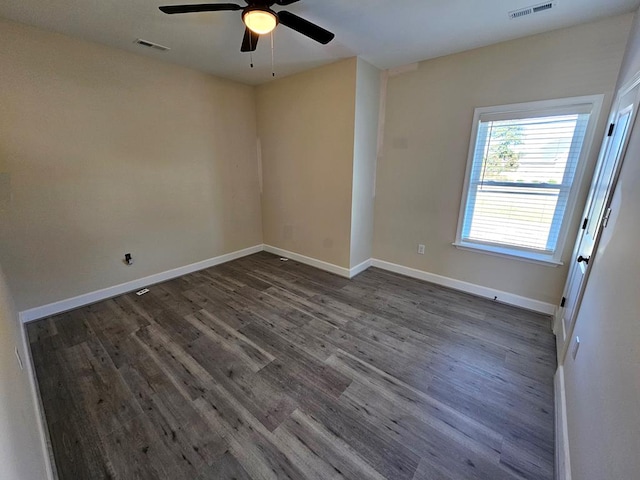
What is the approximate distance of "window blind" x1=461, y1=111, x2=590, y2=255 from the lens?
2.45 m

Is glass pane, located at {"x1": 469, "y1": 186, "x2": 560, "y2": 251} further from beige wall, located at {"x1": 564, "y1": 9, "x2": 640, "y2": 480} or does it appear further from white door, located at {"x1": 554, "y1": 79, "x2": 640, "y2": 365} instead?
beige wall, located at {"x1": 564, "y1": 9, "x2": 640, "y2": 480}

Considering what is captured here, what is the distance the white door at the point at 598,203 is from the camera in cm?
172

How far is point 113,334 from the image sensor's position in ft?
7.99

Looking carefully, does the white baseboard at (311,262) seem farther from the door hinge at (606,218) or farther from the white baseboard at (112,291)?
the door hinge at (606,218)

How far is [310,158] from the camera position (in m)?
3.71

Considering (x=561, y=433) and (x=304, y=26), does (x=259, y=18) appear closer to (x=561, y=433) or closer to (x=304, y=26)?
(x=304, y=26)

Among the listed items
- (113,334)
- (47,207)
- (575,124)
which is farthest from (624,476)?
(47,207)

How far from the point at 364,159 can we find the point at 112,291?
3411 millimetres

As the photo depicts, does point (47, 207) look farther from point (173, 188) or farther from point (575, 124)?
point (575, 124)

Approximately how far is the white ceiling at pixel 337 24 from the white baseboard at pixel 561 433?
8.93 ft

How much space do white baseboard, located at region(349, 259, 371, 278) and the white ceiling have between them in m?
2.53

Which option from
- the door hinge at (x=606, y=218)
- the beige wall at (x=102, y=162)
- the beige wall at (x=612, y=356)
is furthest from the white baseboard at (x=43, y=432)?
the door hinge at (x=606, y=218)

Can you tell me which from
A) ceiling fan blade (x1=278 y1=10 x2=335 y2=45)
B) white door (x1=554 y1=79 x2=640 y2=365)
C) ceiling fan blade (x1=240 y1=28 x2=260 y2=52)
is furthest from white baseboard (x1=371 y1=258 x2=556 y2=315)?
ceiling fan blade (x1=240 y1=28 x2=260 y2=52)

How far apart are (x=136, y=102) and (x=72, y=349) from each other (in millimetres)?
2550
